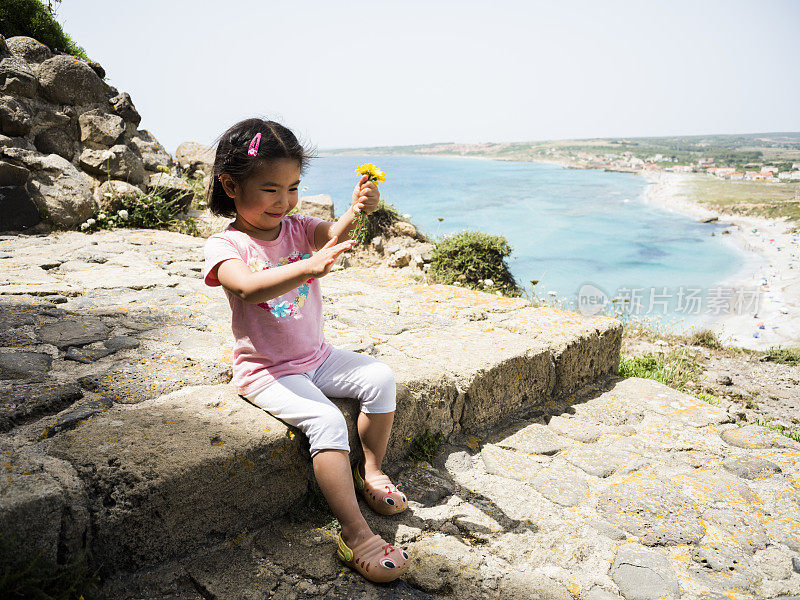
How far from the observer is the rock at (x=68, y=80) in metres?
6.15

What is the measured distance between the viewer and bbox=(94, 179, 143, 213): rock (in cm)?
597

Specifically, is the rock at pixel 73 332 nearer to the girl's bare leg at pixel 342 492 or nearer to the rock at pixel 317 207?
the girl's bare leg at pixel 342 492

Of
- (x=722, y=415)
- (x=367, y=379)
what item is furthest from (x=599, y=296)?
(x=367, y=379)

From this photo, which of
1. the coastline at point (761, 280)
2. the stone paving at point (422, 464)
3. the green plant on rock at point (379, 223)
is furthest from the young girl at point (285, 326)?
the coastline at point (761, 280)

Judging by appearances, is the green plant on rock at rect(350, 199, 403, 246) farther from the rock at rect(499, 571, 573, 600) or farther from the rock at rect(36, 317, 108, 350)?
the rock at rect(499, 571, 573, 600)

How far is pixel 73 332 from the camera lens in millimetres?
2658

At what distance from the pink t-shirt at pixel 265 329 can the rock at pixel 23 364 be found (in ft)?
2.71

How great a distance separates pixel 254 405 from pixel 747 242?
51.3 ft

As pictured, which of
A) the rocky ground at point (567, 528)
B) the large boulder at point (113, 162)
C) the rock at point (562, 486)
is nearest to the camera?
the rocky ground at point (567, 528)

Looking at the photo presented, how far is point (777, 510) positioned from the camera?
241cm

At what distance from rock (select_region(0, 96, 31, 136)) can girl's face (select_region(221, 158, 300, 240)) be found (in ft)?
16.8

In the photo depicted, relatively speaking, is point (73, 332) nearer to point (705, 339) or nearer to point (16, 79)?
point (16, 79)

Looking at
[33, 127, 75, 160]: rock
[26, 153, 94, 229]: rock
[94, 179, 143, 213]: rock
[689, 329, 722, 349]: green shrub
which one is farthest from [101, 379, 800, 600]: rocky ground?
[33, 127, 75, 160]: rock

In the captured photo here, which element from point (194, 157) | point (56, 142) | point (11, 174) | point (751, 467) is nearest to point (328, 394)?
point (751, 467)
